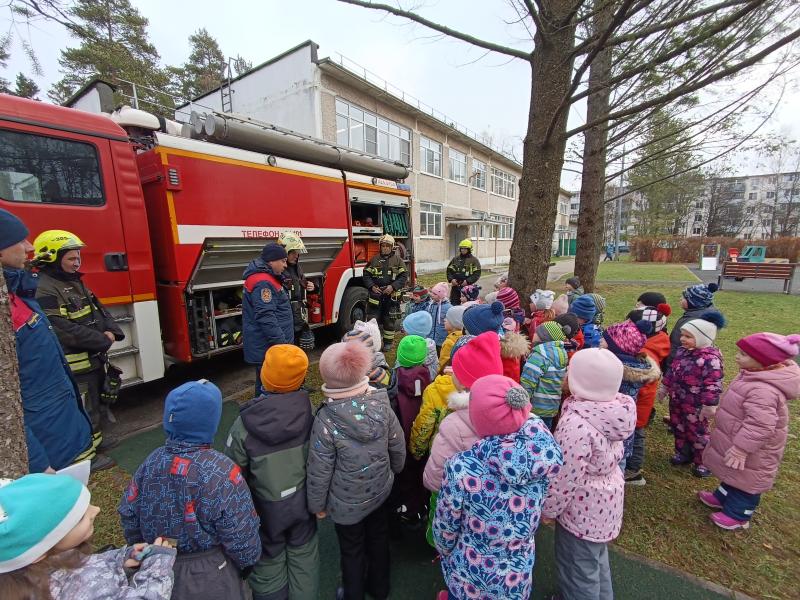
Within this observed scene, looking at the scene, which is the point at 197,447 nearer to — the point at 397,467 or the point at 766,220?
the point at 397,467

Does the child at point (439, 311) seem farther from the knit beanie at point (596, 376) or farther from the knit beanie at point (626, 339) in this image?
the knit beanie at point (596, 376)

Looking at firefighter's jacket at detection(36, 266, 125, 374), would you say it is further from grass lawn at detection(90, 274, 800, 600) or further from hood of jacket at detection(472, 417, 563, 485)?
hood of jacket at detection(472, 417, 563, 485)

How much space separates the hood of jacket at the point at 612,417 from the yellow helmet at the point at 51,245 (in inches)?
144

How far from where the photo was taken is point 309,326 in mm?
5363

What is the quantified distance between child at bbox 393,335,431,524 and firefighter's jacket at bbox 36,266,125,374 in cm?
247

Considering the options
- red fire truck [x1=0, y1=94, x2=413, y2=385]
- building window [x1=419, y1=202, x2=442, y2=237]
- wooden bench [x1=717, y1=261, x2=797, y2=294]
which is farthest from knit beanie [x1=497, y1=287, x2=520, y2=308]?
building window [x1=419, y1=202, x2=442, y2=237]

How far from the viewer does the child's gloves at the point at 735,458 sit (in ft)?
7.35

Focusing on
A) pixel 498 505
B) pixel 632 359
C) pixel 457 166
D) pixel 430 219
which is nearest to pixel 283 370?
pixel 498 505

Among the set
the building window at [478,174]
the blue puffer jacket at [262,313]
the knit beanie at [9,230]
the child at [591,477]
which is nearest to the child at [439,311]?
the blue puffer jacket at [262,313]

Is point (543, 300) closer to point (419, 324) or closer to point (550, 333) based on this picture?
point (550, 333)

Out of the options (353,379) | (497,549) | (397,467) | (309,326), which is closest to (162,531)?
(353,379)

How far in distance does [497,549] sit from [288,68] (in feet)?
53.2

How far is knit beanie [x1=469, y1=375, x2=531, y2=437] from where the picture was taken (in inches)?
55.4

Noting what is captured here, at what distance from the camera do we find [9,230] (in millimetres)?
2082
